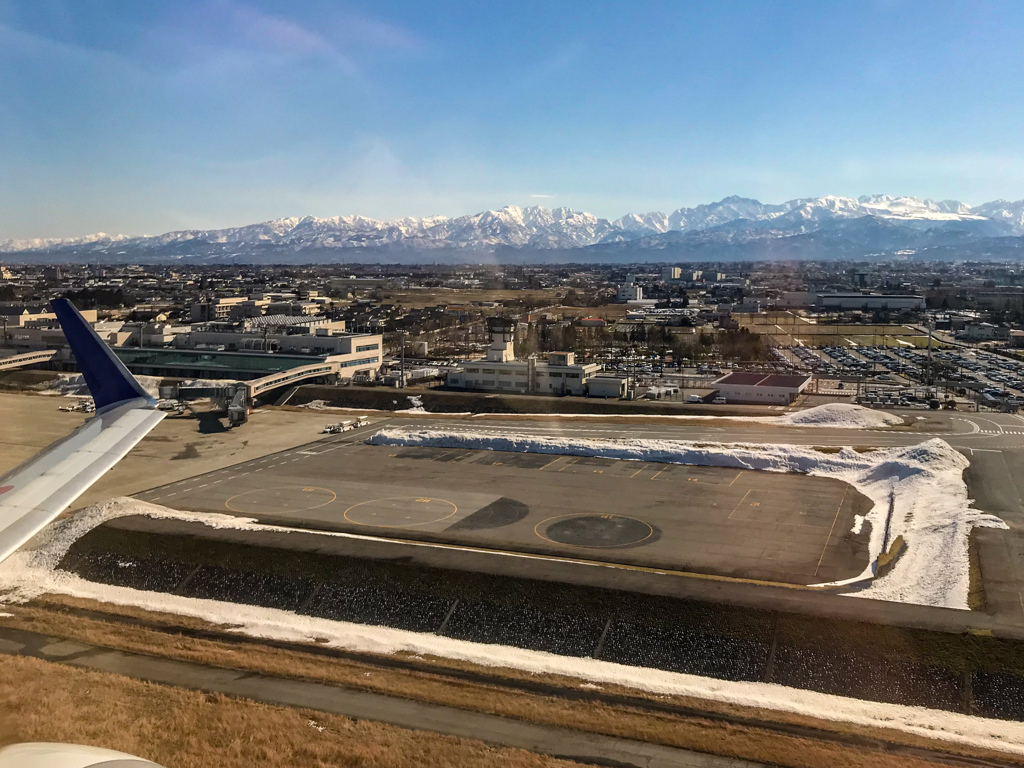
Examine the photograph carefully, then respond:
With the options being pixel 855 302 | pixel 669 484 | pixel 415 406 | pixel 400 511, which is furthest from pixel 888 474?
pixel 855 302

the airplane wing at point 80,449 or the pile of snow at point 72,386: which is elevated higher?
the airplane wing at point 80,449

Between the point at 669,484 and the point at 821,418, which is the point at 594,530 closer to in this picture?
the point at 669,484

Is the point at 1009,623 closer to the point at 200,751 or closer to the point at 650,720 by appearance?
the point at 650,720

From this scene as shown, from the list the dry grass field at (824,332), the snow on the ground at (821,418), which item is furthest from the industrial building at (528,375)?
the dry grass field at (824,332)

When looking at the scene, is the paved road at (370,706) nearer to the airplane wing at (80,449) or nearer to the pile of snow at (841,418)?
the airplane wing at (80,449)

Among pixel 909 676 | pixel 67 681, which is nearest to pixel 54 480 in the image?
pixel 67 681

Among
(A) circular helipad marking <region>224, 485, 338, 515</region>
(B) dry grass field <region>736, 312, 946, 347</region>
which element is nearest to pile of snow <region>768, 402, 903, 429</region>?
(A) circular helipad marking <region>224, 485, 338, 515</region>

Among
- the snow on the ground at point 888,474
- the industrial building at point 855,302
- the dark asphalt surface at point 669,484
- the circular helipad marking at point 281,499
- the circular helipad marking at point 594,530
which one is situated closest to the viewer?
the snow on the ground at point 888,474

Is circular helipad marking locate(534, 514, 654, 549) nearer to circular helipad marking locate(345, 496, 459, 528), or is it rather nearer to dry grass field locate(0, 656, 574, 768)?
circular helipad marking locate(345, 496, 459, 528)
